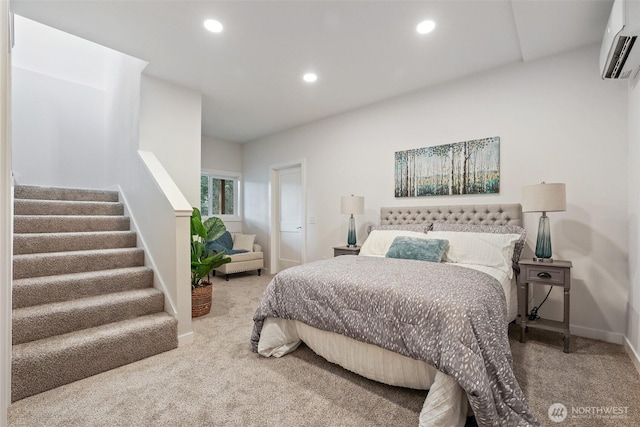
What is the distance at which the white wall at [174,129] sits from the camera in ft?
10.9

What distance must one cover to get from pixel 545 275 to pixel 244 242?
443cm

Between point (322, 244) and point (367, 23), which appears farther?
point (322, 244)

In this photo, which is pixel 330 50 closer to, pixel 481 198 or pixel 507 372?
pixel 481 198

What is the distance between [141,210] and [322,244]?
2555 mm

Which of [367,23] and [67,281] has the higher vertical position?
[367,23]

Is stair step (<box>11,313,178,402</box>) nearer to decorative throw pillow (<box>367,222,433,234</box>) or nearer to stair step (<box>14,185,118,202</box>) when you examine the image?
stair step (<box>14,185,118,202</box>)

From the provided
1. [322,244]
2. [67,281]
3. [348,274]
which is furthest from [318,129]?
[67,281]

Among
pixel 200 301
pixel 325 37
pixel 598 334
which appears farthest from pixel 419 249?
pixel 200 301

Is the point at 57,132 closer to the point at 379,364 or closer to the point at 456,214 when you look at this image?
the point at 379,364

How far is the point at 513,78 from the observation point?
9.98 ft

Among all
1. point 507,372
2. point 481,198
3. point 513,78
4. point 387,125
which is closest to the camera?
point 507,372

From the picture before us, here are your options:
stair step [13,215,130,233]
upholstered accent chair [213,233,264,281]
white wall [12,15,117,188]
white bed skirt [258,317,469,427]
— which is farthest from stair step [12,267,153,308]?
white wall [12,15,117,188]

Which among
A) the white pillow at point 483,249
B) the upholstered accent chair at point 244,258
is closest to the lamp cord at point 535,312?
the white pillow at point 483,249

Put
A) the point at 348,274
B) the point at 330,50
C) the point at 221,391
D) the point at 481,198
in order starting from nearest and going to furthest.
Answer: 1. the point at 221,391
2. the point at 348,274
3. the point at 330,50
4. the point at 481,198
